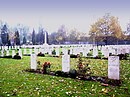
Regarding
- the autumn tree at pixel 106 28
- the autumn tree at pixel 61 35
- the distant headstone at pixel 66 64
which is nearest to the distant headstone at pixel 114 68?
the distant headstone at pixel 66 64

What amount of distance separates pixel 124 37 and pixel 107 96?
68.2 m

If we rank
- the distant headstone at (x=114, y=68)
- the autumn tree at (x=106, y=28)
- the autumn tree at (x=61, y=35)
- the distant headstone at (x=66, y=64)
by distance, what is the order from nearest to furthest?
the distant headstone at (x=114, y=68)
the distant headstone at (x=66, y=64)
the autumn tree at (x=106, y=28)
the autumn tree at (x=61, y=35)

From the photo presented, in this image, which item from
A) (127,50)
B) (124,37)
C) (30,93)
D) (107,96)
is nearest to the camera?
(107,96)

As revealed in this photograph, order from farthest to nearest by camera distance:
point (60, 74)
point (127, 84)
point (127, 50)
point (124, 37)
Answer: point (124, 37)
point (127, 50)
point (60, 74)
point (127, 84)

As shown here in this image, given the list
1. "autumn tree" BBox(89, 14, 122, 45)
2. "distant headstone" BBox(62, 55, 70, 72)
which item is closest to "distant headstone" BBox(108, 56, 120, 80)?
"distant headstone" BBox(62, 55, 70, 72)

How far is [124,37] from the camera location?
75375 mm

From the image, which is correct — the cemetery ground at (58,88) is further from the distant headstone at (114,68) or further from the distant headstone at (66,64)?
the distant headstone at (66,64)

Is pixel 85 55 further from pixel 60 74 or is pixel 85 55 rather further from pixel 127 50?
pixel 60 74

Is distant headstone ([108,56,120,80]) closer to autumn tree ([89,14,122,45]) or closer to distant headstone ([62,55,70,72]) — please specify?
distant headstone ([62,55,70,72])

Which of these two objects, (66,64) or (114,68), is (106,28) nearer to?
(66,64)

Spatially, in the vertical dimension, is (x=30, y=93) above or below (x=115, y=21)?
below

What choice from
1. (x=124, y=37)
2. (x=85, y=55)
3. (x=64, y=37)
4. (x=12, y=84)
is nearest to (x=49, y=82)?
(x=12, y=84)

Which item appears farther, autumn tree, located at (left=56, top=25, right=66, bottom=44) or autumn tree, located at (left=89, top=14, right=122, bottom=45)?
autumn tree, located at (left=56, top=25, right=66, bottom=44)

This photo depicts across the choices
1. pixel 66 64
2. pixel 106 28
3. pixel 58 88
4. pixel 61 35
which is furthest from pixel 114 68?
pixel 61 35
